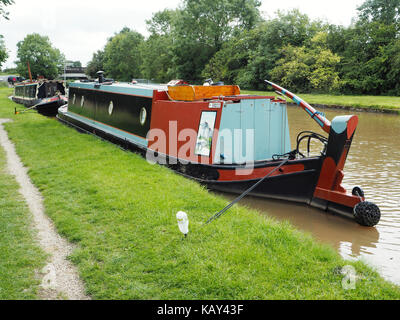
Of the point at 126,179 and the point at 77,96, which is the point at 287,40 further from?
the point at 126,179

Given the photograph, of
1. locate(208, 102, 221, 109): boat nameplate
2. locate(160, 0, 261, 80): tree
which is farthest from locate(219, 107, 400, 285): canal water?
locate(160, 0, 261, 80): tree

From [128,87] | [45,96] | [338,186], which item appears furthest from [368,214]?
[45,96]

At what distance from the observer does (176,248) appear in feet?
14.7

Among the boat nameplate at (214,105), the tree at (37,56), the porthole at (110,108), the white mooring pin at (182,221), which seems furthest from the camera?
the tree at (37,56)

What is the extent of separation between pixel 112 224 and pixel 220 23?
41.4 meters

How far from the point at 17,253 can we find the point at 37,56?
2434 inches

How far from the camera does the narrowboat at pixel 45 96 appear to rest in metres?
21.7

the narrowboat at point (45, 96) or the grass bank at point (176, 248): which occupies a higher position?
the narrowboat at point (45, 96)

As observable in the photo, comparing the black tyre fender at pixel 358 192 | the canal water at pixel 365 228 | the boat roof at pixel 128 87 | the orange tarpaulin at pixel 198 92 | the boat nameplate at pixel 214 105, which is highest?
the boat roof at pixel 128 87

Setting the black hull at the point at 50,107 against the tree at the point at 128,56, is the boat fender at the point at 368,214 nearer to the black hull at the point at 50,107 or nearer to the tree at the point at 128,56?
the black hull at the point at 50,107

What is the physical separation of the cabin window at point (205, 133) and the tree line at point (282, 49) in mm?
25386

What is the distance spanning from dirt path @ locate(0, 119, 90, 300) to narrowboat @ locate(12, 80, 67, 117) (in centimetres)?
1539

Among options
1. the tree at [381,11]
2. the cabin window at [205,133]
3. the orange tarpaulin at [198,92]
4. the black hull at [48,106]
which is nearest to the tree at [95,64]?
the tree at [381,11]

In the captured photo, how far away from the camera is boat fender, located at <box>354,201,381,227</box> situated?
20.2 ft
